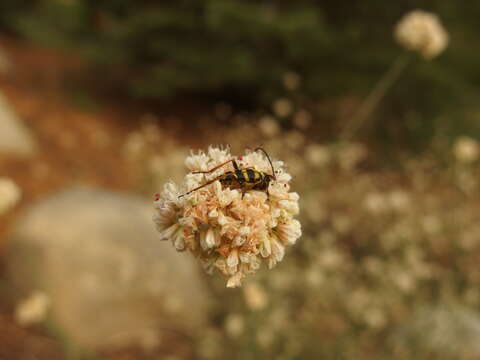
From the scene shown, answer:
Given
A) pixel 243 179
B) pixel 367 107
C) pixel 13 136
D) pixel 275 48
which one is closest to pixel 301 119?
pixel 275 48

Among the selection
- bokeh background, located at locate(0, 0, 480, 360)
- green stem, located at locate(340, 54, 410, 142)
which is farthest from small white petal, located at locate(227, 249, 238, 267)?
green stem, located at locate(340, 54, 410, 142)

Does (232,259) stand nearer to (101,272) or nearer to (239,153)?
(101,272)

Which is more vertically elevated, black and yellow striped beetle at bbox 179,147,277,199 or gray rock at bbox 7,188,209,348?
gray rock at bbox 7,188,209,348

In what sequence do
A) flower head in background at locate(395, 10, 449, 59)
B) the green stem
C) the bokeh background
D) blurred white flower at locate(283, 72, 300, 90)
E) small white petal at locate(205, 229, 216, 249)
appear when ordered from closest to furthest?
small white petal at locate(205, 229, 216, 249) < the green stem < flower head in background at locate(395, 10, 449, 59) < the bokeh background < blurred white flower at locate(283, 72, 300, 90)

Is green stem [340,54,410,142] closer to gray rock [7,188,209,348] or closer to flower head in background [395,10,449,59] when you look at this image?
flower head in background [395,10,449,59]

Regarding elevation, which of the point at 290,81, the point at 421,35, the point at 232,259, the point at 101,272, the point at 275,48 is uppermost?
the point at 275,48

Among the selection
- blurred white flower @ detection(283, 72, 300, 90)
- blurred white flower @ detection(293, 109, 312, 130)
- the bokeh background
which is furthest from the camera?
blurred white flower @ detection(293, 109, 312, 130)

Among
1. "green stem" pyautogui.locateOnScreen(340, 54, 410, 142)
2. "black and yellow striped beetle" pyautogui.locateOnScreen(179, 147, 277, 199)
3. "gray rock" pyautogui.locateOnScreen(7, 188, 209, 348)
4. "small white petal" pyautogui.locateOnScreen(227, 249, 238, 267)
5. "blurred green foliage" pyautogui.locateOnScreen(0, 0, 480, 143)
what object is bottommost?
"small white petal" pyautogui.locateOnScreen(227, 249, 238, 267)
